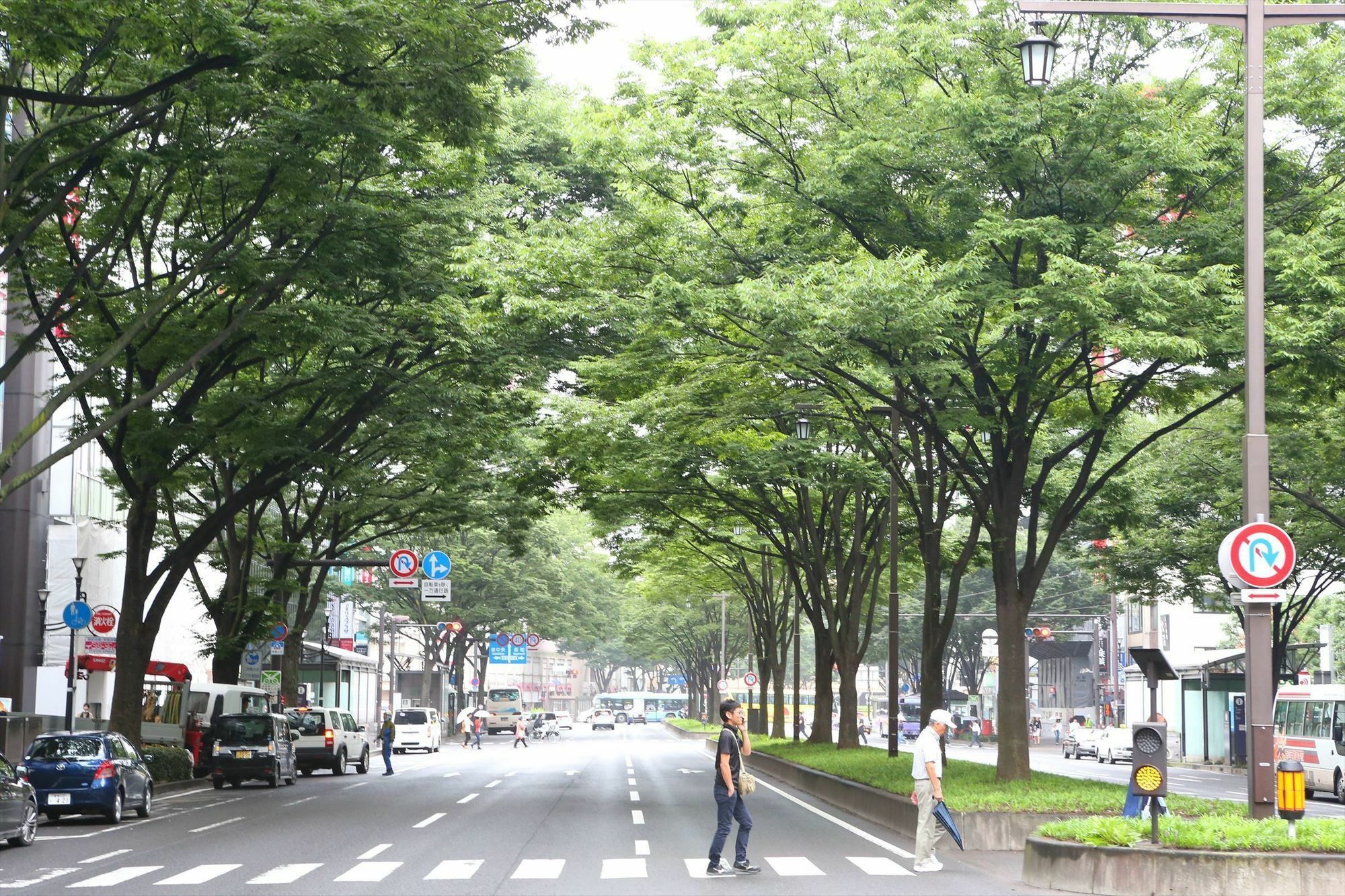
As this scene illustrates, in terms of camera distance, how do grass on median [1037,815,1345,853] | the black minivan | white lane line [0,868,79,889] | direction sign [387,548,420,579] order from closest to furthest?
grass on median [1037,815,1345,853] → white lane line [0,868,79,889] → the black minivan → direction sign [387,548,420,579]

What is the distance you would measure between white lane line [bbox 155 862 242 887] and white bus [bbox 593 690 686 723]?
390 feet

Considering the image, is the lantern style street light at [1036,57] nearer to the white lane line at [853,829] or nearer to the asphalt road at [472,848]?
the asphalt road at [472,848]

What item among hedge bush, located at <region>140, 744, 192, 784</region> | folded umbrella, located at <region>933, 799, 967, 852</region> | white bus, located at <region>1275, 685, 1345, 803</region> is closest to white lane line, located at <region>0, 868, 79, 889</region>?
folded umbrella, located at <region>933, 799, 967, 852</region>

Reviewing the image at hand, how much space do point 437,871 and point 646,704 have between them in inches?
4892

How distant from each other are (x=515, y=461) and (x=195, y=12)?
19995 millimetres

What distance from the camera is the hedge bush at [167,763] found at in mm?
32531

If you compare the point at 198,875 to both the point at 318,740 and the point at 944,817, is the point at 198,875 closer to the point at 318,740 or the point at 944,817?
the point at 944,817

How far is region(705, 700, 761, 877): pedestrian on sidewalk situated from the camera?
51.5ft

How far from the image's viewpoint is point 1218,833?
1348 centimetres

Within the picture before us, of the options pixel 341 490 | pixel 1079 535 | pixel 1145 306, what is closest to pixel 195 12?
pixel 1145 306

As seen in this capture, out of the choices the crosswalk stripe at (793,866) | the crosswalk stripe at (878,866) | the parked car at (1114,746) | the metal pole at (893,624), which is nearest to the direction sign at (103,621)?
the metal pole at (893,624)

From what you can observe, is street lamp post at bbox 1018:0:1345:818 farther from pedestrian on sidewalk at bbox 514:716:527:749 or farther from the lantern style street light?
pedestrian on sidewalk at bbox 514:716:527:749

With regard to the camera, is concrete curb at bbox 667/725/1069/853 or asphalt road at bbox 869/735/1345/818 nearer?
concrete curb at bbox 667/725/1069/853

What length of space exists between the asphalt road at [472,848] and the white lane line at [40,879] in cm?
3
